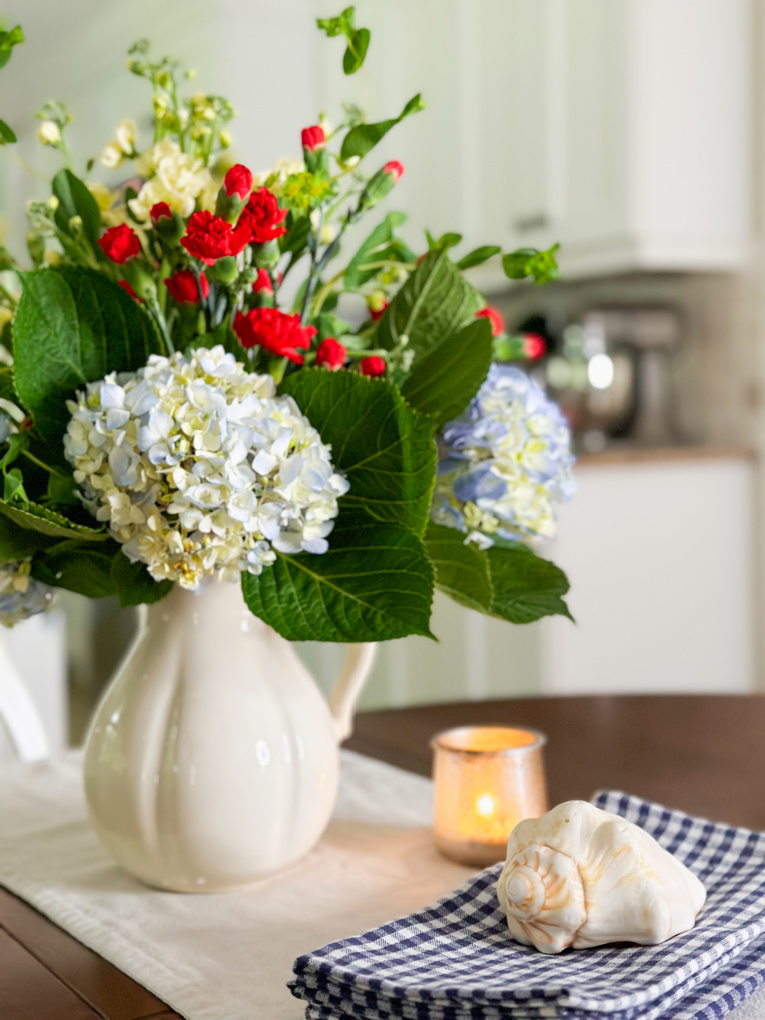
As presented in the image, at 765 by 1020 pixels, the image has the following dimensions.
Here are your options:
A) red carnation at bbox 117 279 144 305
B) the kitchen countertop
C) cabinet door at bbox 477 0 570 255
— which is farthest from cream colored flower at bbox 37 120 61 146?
cabinet door at bbox 477 0 570 255

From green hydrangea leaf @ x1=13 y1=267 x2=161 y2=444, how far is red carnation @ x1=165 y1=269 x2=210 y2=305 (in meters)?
0.03

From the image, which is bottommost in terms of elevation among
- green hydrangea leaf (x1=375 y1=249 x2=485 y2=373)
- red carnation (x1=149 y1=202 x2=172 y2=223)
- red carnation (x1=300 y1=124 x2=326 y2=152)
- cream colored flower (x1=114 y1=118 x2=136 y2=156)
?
green hydrangea leaf (x1=375 y1=249 x2=485 y2=373)

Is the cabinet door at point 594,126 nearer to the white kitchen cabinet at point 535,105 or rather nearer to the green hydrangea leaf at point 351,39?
the white kitchen cabinet at point 535,105

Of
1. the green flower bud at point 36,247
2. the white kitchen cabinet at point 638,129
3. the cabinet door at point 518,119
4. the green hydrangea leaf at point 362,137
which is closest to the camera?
the green hydrangea leaf at point 362,137

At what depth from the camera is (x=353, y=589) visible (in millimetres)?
690

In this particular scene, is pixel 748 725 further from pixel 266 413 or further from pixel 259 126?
pixel 259 126

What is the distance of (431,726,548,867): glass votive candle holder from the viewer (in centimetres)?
78

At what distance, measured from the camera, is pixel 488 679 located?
265 cm

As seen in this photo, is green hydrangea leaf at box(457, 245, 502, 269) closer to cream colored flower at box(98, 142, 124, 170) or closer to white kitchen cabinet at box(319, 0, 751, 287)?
cream colored flower at box(98, 142, 124, 170)

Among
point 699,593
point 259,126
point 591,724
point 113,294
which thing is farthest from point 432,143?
point 113,294

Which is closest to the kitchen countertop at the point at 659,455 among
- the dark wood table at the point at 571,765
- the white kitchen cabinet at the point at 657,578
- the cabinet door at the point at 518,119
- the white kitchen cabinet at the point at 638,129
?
the white kitchen cabinet at the point at 657,578

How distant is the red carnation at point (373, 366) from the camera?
74 cm

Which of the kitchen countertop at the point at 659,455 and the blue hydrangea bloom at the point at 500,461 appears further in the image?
the kitchen countertop at the point at 659,455

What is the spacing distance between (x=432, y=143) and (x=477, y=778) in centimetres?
272
